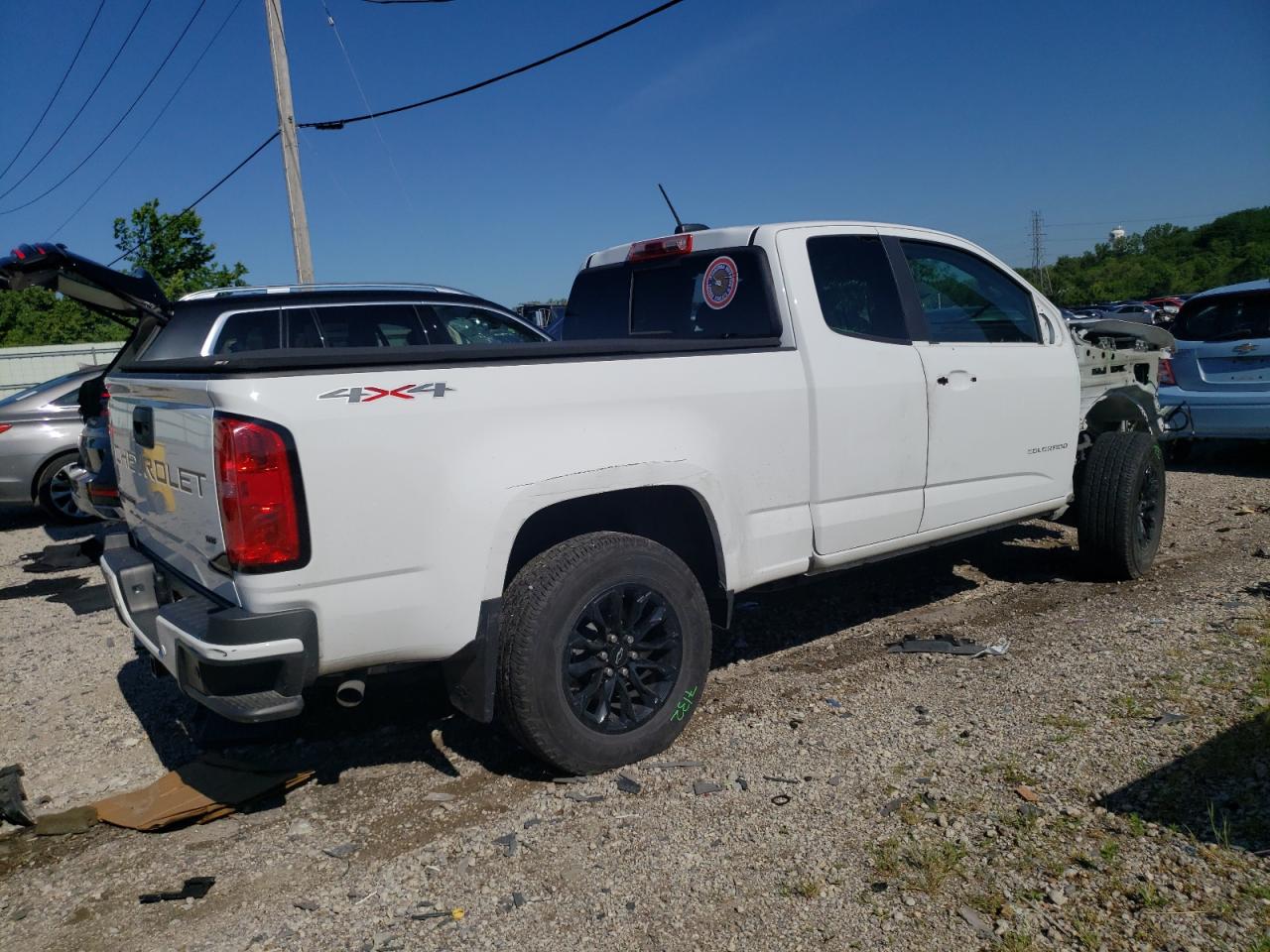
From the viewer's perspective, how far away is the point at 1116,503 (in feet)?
17.6

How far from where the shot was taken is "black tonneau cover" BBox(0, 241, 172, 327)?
555cm

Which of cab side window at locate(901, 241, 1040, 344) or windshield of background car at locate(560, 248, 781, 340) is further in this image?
cab side window at locate(901, 241, 1040, 344)

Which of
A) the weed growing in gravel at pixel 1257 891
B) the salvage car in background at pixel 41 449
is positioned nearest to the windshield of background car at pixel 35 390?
the salvage car in background at pixel 41 449

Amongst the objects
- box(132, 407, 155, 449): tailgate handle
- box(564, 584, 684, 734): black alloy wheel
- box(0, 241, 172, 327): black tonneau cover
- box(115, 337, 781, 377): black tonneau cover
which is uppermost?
box(0, 241, 172, 327): black tonneau cover

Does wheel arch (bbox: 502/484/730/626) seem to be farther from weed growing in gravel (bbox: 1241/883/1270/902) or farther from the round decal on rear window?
weed growing in gravel (bbox: 1241/883/1270/902)

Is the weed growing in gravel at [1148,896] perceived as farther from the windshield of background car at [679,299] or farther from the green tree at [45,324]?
the green tree at [45,324]

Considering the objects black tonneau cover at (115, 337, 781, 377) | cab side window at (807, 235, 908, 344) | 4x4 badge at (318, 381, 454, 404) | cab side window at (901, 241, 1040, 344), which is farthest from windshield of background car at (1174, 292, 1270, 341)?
4x4 badge at (318, 381, 454, 404)

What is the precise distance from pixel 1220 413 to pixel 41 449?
11.1m

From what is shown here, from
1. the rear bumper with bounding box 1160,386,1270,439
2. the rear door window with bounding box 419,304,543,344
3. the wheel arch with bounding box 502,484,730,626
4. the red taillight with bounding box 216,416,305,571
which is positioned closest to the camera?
the red taillight with bounding box 216,416,305,571

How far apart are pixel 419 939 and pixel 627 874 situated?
0.62m

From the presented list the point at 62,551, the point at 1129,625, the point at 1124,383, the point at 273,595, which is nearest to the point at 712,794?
the point at 273,595

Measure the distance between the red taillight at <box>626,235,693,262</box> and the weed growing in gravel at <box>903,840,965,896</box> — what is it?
2.79m

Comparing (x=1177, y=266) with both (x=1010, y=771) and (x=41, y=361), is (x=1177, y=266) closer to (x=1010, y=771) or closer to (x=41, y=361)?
(x=41, y=361)

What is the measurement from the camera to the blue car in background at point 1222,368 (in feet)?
27.8
